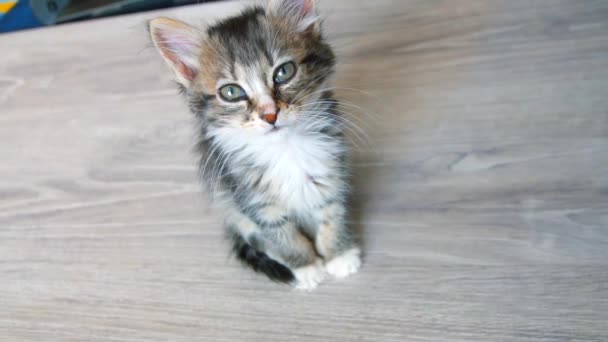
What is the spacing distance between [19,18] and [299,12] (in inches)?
46.8

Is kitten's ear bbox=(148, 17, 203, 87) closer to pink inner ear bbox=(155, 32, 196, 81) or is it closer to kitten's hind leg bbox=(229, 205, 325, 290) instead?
pink inner ear bbox=(155, 32, 196, 81)

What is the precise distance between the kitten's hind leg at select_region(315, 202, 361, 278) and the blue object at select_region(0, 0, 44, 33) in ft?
3.97


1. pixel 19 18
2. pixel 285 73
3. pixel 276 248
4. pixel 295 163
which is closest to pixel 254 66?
pixel 285 73

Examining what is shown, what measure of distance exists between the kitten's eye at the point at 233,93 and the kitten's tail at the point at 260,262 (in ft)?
0.84

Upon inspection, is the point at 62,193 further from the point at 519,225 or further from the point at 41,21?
the point at 519,225

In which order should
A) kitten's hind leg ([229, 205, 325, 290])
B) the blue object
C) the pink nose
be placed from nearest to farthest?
the pink nose
kitten's hind leg ([229, 205, 325, 290])
the blue object

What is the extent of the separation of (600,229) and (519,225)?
0.37 feet

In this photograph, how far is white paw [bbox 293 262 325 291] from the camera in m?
0.77

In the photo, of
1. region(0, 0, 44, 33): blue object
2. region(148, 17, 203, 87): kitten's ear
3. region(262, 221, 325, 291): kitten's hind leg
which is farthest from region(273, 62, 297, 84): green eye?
region(0, 0, 44, 33): blue object

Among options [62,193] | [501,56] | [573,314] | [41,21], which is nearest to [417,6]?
[501,56]

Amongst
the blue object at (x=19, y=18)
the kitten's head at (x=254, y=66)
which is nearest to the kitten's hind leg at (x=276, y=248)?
the kitten's head at (x=254, y=66)

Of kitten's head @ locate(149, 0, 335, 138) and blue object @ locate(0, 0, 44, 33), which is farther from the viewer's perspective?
blue object @ locate(0, 0, 44, 33)

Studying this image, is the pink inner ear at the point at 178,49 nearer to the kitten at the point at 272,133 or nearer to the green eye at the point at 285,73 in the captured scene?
the kitten at the point at 272,133

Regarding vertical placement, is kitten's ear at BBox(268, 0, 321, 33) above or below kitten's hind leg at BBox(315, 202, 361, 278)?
above
